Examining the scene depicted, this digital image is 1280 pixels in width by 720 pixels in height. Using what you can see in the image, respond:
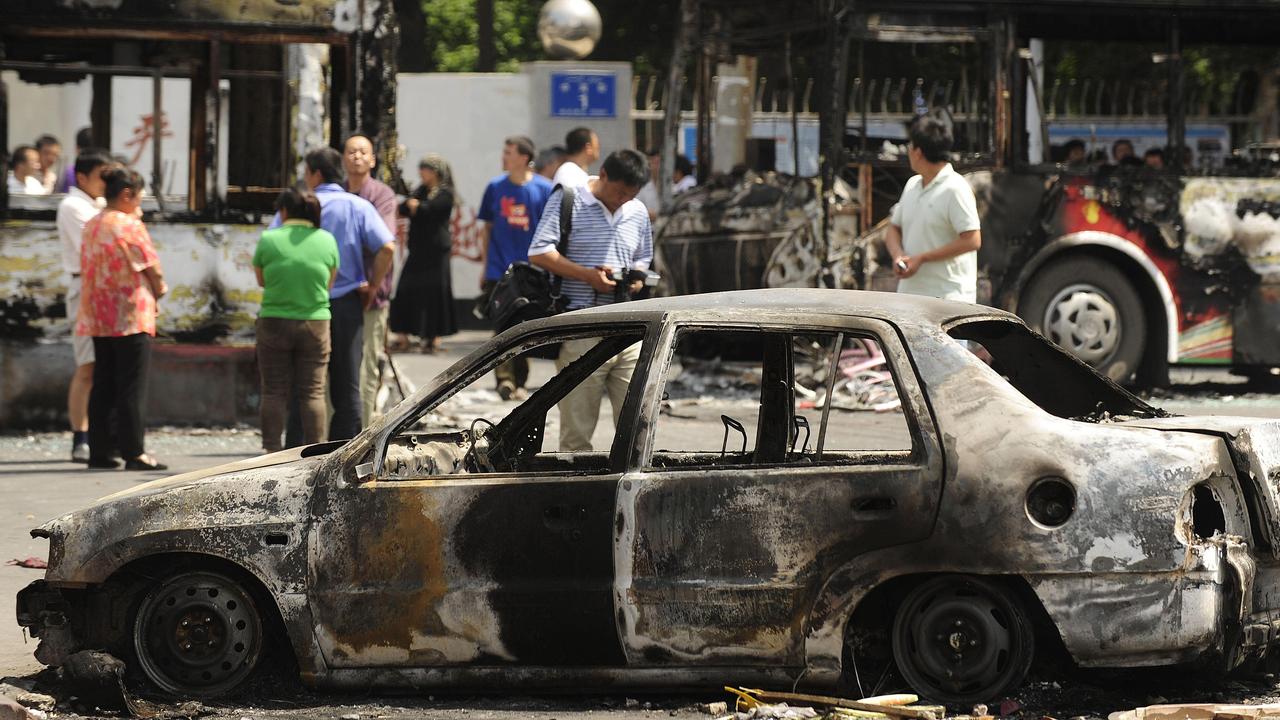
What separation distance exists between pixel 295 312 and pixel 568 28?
14805 millimetres

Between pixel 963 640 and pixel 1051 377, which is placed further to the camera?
pixel 1051 377

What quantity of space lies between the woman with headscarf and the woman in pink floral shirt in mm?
4572

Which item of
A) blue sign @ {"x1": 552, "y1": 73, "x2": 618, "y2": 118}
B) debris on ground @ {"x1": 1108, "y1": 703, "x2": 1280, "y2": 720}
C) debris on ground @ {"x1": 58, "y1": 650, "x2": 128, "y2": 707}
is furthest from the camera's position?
blue sign @ {"x1": 552, "y1": 73, "x2": 618, "y2": 118}

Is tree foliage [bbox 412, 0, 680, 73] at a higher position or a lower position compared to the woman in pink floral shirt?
higher

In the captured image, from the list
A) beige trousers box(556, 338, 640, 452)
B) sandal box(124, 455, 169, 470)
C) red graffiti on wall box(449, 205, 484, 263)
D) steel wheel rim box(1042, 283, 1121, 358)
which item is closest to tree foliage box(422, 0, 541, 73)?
red graffiti on wall box(449, 205, 484, 263)

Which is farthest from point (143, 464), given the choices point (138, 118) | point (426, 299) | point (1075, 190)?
point (138, 118)

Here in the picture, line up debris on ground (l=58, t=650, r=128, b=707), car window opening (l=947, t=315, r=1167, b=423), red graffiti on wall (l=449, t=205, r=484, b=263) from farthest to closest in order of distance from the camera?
1. red graffiti on wall (l=449, t=205, r=484, b=263)
2. car window opening (l=947, t=315, r=1167, b=423)
3. debris on ground (l=58, t=650, r=128, b=707)

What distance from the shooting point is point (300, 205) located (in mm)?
9328

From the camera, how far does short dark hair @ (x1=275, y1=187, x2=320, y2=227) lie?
9.29 meters

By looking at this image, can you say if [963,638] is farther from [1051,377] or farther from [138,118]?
[138,118]

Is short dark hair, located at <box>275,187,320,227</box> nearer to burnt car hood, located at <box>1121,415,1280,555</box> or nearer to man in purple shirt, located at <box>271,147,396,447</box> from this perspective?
man in purple shirt, located at <box>271,147,396,447</box>

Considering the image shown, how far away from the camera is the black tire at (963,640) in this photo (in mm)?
5070

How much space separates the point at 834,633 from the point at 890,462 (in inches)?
21.3

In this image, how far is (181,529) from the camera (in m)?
5.43
